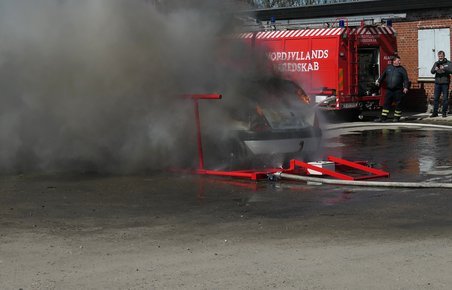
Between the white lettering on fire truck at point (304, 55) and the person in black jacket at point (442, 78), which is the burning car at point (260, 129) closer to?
the white lettering on fire truck at point (304, 55)

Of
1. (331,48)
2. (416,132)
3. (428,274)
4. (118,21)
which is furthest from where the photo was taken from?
(331,48)

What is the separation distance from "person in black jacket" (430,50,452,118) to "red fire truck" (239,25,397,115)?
1527 mm

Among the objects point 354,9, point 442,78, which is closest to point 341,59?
point 442,78

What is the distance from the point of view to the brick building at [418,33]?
74.8ft

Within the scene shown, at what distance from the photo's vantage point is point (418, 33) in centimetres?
2347

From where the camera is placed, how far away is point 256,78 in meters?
11.7

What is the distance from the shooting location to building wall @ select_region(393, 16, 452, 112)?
23.4m

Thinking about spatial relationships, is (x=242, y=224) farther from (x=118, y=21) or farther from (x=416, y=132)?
(x=416, y=132)

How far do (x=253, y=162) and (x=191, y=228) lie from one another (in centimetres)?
390

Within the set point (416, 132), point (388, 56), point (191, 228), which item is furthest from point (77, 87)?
point (388, 56)

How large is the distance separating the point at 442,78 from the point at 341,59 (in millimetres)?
2921

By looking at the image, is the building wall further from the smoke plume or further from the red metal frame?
the smoke plume

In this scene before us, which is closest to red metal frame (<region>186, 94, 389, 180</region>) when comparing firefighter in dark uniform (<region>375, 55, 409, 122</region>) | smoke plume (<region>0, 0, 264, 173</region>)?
smoke plume (<region>0, 0, 264, 173</region>)

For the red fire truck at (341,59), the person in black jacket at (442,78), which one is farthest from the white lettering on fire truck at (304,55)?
the person in black jacket at (442,78)
